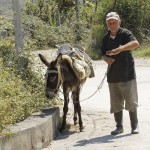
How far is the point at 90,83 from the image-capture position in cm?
1756

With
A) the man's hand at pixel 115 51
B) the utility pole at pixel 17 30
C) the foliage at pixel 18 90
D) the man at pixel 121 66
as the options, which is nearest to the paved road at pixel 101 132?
the man at pixel 121 66

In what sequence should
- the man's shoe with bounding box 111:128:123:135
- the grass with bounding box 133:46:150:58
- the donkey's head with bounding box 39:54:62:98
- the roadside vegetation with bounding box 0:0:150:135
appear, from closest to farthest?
the roadside vegetation with bounding box 0:0:150:135
the man's shoe with bounding box 111:128:123:135
the donkey's head with bounding box 39:54:62:98
the grass with bounding box 133:46:150:58

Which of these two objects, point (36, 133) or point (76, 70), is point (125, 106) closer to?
point (76, 70)

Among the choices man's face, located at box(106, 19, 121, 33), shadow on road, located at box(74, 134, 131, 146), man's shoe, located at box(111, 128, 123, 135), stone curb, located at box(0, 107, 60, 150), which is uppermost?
man's face, located at box(106, 19, 121, 33)

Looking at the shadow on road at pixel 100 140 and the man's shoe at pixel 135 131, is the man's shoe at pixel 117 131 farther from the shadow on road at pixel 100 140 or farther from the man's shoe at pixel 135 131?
the man's shoe at pixel 135 131

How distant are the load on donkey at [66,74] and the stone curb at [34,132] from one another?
468 millimetres

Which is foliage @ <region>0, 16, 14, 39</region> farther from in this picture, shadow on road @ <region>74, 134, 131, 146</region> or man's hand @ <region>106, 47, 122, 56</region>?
shadow on road @ <region>74, 134, 131, 146</region>

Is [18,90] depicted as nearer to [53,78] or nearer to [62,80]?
[53,78]

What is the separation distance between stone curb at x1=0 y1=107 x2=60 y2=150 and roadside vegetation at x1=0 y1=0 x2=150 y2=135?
0.57 ft

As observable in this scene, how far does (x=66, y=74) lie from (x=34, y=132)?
201 centimetres

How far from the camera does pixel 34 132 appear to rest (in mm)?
7754

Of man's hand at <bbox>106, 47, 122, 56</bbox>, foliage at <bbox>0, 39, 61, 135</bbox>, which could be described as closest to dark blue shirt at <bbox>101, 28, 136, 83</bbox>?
man's hand at <bbox>106, 47, 122, 56</bbox>

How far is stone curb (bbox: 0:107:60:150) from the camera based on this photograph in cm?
716

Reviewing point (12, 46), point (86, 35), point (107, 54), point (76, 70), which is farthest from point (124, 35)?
point (86, 35)
